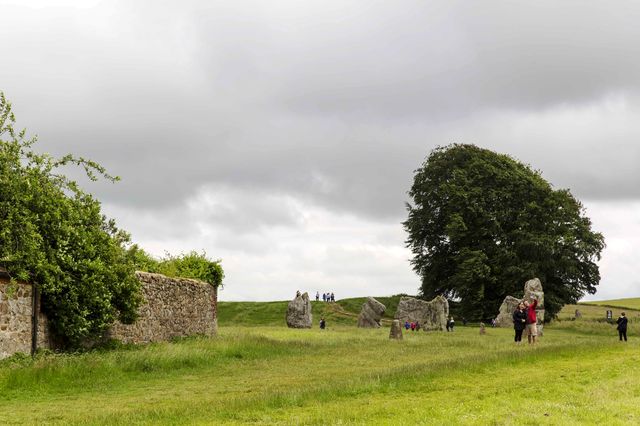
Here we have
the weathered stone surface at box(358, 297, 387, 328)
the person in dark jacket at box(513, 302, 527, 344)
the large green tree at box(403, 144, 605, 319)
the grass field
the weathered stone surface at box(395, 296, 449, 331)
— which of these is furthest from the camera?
the large green tree at box(403, 144, 605, 319)

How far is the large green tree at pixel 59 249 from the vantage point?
21672 millimetres

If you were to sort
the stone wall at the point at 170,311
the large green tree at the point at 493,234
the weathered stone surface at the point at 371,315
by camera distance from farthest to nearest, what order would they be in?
the large green tree at the point at 493,234, the weathered stone surface at the point at 371,315, the stone wall at the point at 170,311

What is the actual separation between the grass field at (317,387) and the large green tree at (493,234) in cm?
2903

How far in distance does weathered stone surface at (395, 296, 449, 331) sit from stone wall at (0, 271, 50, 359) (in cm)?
3113

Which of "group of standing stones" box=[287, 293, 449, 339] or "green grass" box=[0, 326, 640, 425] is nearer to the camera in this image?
"green grass" box=[0, 326, 640, 425]

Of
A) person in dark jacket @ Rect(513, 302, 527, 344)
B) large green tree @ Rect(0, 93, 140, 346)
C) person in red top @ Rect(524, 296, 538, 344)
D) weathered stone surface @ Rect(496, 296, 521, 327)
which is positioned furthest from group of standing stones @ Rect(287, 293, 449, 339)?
large green tree @ Rect(0, 93, 140, 346)

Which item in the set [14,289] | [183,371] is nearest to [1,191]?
[14,289]

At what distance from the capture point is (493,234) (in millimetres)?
57562

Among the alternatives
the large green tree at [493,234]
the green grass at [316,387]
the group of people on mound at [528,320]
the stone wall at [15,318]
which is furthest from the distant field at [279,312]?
the stone wall at [15,318]

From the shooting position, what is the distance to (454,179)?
194 feet

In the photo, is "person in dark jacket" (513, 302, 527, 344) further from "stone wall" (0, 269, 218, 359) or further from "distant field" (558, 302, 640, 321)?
"distant field" (558, 302, 640, 321)

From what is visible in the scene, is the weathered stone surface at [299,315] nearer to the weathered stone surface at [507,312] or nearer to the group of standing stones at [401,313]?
the group of standing stones at [401,313]

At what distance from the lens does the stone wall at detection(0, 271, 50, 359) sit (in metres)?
20.3

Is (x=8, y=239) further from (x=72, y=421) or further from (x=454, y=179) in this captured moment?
(x=454, y=179)
